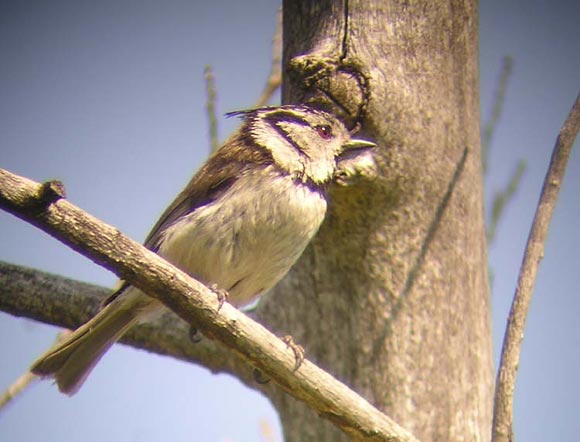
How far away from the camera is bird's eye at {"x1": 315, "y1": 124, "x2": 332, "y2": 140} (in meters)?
3.32

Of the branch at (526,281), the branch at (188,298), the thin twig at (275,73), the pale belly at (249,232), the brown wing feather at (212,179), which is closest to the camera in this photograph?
the branch at (188,298)

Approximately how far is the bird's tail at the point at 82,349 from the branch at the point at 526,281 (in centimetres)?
153

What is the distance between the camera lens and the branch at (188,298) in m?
2.02

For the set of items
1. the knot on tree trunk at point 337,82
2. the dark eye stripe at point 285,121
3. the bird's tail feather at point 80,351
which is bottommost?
the bird's tail feather at point 80,351

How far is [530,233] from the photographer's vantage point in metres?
2.88

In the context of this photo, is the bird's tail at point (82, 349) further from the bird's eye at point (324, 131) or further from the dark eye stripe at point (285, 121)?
the bird's eye at point (324, 131)

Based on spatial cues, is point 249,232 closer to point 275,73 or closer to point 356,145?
point 356,145

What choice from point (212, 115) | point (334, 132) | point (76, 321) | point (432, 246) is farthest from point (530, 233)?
point (76, 321)

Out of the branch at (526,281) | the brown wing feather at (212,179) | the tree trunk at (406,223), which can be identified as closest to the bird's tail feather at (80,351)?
the brown wing feather at (212,179)

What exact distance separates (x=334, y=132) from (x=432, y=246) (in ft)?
2.09

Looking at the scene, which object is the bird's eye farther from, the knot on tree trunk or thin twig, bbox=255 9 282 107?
thin twig, bbox=255 9 282 107

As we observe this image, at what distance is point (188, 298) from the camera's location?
2.25 meters

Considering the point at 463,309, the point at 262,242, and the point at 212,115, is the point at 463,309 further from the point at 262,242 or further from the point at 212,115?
the point at 212,115

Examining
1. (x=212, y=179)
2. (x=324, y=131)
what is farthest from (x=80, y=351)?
(x=324, y=131)
